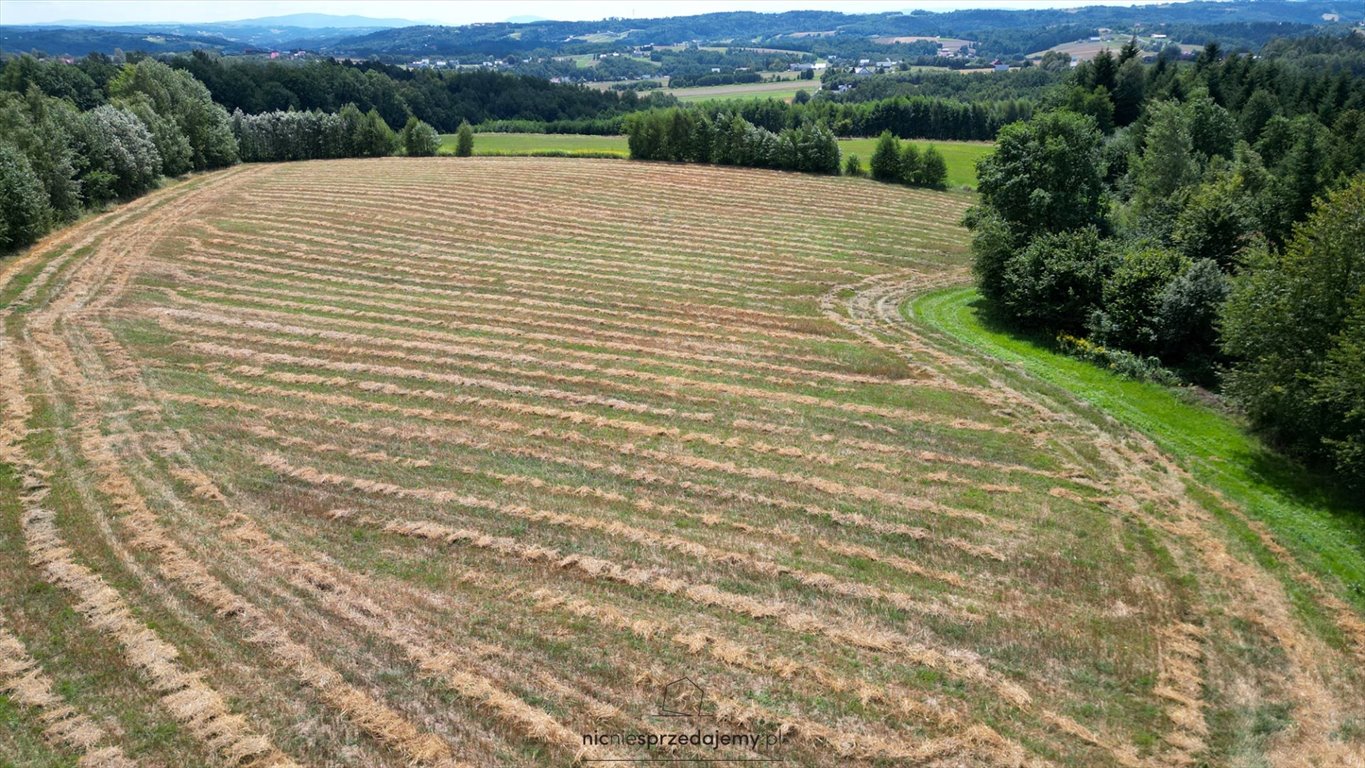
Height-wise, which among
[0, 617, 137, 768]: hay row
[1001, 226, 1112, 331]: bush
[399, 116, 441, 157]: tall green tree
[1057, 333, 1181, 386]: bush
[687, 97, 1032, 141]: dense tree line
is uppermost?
[687, 97, 1032, 141]: dense tree line

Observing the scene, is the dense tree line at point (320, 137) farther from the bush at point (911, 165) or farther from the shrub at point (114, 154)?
the bush at point (911, 165)

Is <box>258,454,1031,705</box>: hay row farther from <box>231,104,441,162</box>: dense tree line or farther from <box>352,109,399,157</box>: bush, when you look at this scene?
<box>352,109,399,157</box>: bush

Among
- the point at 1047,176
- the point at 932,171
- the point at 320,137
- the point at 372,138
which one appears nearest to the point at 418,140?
the point at 372,138

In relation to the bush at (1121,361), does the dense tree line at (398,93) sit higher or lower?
higher

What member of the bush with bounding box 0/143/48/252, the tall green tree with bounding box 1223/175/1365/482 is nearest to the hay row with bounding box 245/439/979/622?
the tall green tree with bounding box 1223/175/1365/482

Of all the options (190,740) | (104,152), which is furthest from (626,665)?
(104,152)

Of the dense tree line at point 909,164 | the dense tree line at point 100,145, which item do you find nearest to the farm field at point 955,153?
the dense tree line at point 909,164

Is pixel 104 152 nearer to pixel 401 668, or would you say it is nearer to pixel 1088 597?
pixel 401 668
